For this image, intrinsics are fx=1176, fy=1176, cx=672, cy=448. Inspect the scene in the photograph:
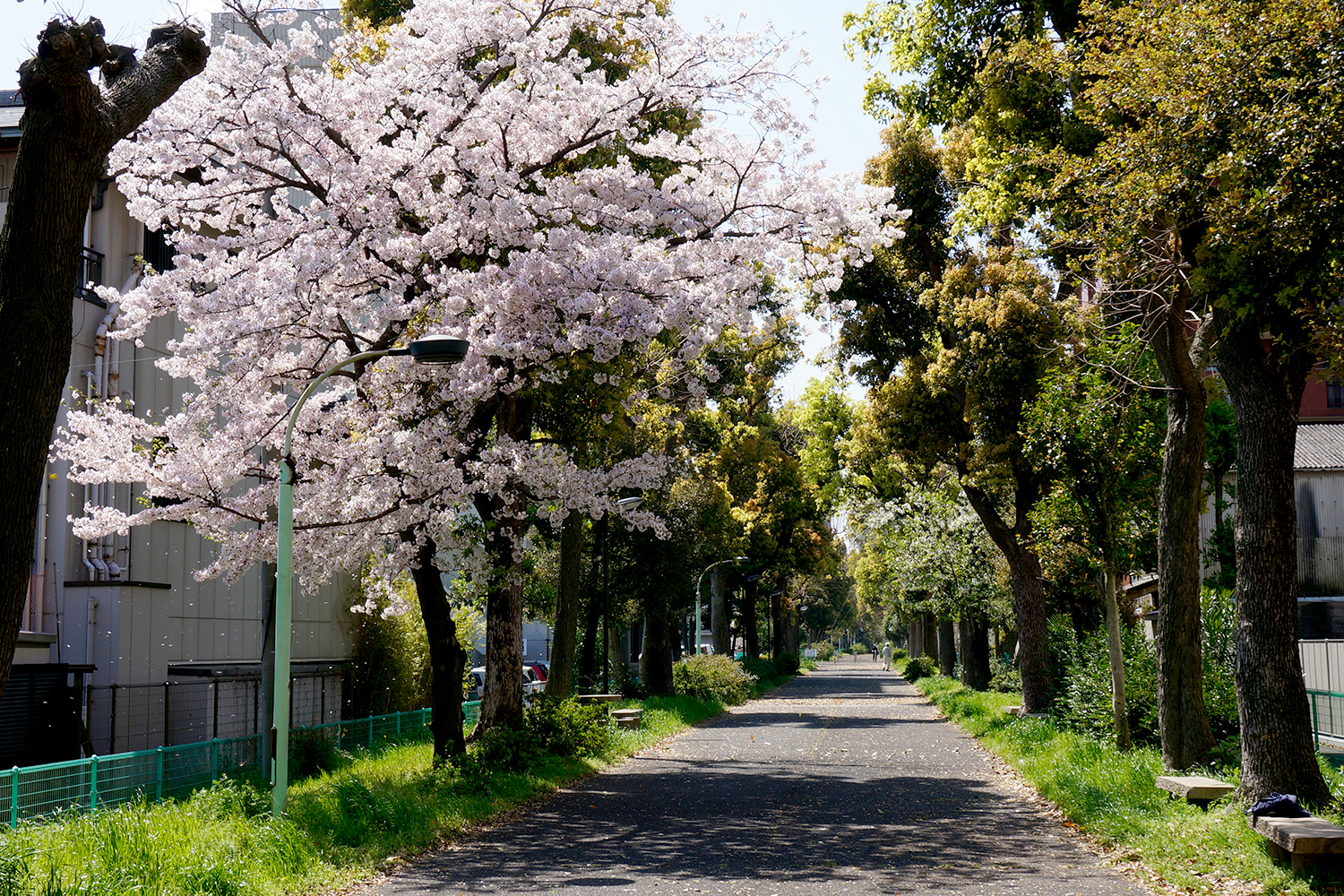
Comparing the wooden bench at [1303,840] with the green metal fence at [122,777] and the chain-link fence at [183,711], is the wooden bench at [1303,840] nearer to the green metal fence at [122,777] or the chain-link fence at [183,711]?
the green metal fence at [122,777]

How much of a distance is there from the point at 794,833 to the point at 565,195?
26.7ft

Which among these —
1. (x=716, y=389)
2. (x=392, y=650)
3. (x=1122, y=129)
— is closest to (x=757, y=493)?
(x=716, y=389)

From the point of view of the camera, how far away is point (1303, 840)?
8.46 meters

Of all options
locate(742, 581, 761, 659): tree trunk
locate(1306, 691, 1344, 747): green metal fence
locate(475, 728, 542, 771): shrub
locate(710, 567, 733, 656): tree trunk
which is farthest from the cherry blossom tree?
locate(742, 581, 761, 659): tree trunk

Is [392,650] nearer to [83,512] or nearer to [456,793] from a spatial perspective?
[83,512]

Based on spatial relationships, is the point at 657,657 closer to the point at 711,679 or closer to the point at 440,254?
Answer: the point at 711,679

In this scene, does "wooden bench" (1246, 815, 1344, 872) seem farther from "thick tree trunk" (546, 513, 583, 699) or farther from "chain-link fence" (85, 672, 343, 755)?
"thick tree trunk" (546, 513, 583, 699)

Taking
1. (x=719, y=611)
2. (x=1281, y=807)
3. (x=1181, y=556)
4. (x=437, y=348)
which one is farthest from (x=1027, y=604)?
(x=719, y=611)

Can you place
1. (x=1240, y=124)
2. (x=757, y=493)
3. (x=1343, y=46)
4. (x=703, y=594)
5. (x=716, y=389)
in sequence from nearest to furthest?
1. (x=1343, y=46)
2. (x=1240, y=124)
3. (x=716, y=389)
4. (x=757, y=493)
5. (x=703, y=594)

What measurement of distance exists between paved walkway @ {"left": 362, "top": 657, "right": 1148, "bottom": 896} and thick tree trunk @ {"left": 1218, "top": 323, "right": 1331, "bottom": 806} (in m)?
1.88

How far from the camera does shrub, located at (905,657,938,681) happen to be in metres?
57.2

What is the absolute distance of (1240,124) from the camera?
8742mm

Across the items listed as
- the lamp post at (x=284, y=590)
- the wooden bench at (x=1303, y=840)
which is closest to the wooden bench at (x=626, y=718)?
the lamp post at (x=284, y=590)

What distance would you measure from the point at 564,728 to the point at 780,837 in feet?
23.8
